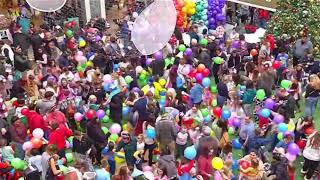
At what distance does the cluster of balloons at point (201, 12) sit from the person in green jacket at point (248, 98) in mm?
5327

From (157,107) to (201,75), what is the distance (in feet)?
5.98

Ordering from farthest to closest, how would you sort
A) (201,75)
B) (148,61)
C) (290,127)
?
(148,61), (201,75), (290,127)

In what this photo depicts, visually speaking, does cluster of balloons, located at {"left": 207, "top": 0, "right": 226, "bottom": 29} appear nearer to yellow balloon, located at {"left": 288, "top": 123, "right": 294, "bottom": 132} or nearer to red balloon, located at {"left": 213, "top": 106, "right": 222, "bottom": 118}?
red balloon, located at {"left": 213, "top": 106, "right": 222, "bottom": 118}

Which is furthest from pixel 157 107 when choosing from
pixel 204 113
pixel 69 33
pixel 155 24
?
pixel 69 33

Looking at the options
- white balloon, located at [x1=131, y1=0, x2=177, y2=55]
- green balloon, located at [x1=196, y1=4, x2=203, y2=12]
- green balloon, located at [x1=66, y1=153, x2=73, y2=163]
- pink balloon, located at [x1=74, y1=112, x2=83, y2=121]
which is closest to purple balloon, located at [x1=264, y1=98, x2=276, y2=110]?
white balloon, located at [x1=131, y1=0, x2=177, y2=55]

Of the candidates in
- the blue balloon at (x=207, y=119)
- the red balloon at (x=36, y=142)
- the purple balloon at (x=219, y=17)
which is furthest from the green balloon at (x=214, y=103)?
the purple balloon at (x=219, y=17)

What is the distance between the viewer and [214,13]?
16.7 m

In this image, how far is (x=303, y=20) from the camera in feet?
47.9

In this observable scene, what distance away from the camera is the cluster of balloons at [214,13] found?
54.7 ft

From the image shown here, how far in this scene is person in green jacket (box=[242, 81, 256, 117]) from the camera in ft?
37.9

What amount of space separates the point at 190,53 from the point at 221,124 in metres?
3.60

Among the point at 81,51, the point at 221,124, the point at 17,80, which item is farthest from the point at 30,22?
the point at 221,124

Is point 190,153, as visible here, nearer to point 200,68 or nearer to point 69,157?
point 69,157

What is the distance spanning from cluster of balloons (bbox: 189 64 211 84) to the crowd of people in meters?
0.02
